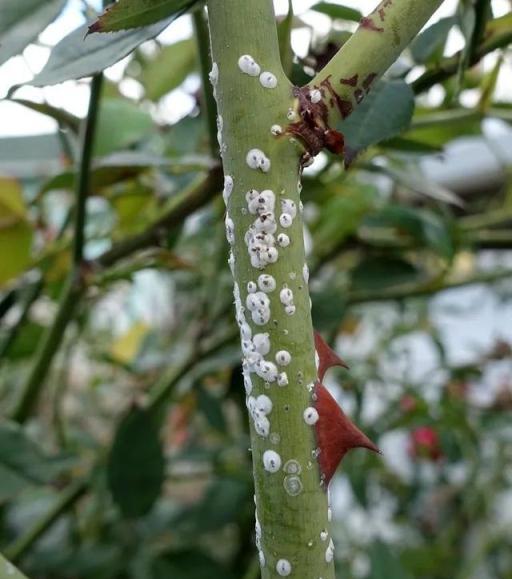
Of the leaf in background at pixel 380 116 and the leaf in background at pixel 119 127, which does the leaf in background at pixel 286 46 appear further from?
the leaf in background at pixel 119 127

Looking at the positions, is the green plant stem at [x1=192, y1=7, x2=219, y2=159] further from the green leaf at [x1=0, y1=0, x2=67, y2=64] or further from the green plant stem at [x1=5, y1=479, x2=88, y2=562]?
the green plant stem at [x1=5, y1=479, x2=88, y2=562]

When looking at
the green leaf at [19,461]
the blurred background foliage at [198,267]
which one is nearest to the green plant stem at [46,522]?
the blurred background foliage at [198,267]

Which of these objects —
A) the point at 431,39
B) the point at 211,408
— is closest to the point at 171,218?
the point at 431,39

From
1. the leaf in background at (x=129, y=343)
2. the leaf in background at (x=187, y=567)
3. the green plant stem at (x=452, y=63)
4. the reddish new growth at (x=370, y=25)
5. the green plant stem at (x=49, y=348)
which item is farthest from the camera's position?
the leaf in background at (x=129, y=343)

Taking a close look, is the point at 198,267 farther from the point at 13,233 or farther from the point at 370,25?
the point at 370,25

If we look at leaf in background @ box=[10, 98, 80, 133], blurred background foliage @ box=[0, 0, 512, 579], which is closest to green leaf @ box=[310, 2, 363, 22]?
blurred background foliage @ box=[0, 0, 512, 579]
